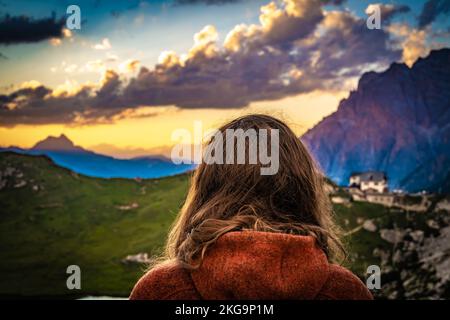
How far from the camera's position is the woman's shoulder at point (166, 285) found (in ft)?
17.3

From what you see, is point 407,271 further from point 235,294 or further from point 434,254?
point 235,294

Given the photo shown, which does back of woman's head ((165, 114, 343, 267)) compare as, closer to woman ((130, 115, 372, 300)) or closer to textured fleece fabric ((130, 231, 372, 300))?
woman ((130, 115, 372, 300))

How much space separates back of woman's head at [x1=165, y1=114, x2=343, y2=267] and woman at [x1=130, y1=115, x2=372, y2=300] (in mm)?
11

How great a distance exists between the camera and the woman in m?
4.90

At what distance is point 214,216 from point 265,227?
0.62 m

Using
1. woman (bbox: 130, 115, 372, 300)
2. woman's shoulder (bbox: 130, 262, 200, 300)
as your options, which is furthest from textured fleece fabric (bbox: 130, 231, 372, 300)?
woman's shoulder (bbox: 130, 262, 200, 300)

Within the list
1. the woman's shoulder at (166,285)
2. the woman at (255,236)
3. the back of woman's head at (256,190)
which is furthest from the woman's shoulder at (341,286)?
the woman's shoulder at (166,285)

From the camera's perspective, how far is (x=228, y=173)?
5.75 metres

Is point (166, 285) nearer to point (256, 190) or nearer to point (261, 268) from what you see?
point (261, 268)

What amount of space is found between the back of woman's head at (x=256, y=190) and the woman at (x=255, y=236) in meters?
0.01

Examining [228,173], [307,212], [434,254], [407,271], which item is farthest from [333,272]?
[434,254]

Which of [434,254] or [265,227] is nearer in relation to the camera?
[265,227]

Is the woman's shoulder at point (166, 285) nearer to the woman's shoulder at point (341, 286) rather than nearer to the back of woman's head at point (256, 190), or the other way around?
the back of woman's head at point (256, 190)
